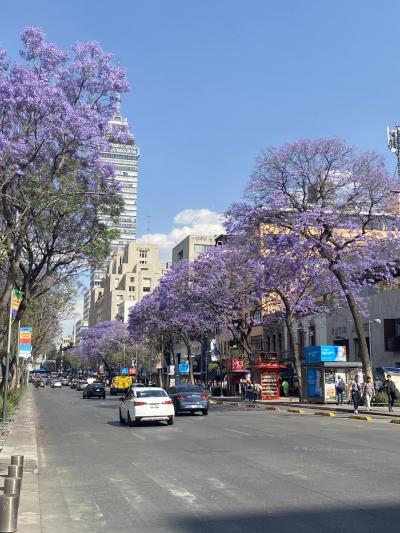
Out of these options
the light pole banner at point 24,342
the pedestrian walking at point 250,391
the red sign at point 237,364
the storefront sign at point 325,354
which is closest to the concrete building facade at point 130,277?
the red sign at point 237,364

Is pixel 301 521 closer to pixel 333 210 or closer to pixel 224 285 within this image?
pixel 333 210

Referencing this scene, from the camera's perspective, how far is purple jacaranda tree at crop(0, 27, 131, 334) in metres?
18.8

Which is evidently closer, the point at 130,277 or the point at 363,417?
the point at 363,417

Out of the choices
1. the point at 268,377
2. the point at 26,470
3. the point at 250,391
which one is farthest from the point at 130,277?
the point at 26,470

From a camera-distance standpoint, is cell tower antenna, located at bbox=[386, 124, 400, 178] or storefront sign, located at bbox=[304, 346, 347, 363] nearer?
storefront sign, located at bbox=[304, 346, 347, 363]

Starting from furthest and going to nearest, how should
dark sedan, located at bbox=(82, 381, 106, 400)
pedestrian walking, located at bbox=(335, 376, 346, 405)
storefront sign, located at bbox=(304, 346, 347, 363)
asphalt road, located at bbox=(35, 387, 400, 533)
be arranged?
dark sedan, located at bbox=(82, 381, 106, 400), storefront sign, located at bbox=(304, 346, 347, 363), pedestrian walking, located at bbox=(335, 376, 346, 405), asphalt road, located at bbox=(35, 387, 400, 533)

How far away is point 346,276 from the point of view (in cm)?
3047

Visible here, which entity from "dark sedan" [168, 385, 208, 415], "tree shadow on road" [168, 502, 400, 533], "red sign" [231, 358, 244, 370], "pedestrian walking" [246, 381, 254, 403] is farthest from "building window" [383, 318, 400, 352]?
"tree shadow on road" [168, 502, 400, 533]

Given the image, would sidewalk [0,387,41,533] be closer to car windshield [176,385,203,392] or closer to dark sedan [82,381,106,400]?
car windshield [176,385,203,392]

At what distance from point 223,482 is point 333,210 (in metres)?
21.4

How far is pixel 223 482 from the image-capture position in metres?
10.1

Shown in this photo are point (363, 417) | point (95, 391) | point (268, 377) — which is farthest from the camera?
point (95, 391)

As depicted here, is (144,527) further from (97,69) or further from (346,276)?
(346,276)

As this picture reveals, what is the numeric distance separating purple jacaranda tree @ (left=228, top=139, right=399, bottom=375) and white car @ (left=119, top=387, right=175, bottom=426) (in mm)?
10014
